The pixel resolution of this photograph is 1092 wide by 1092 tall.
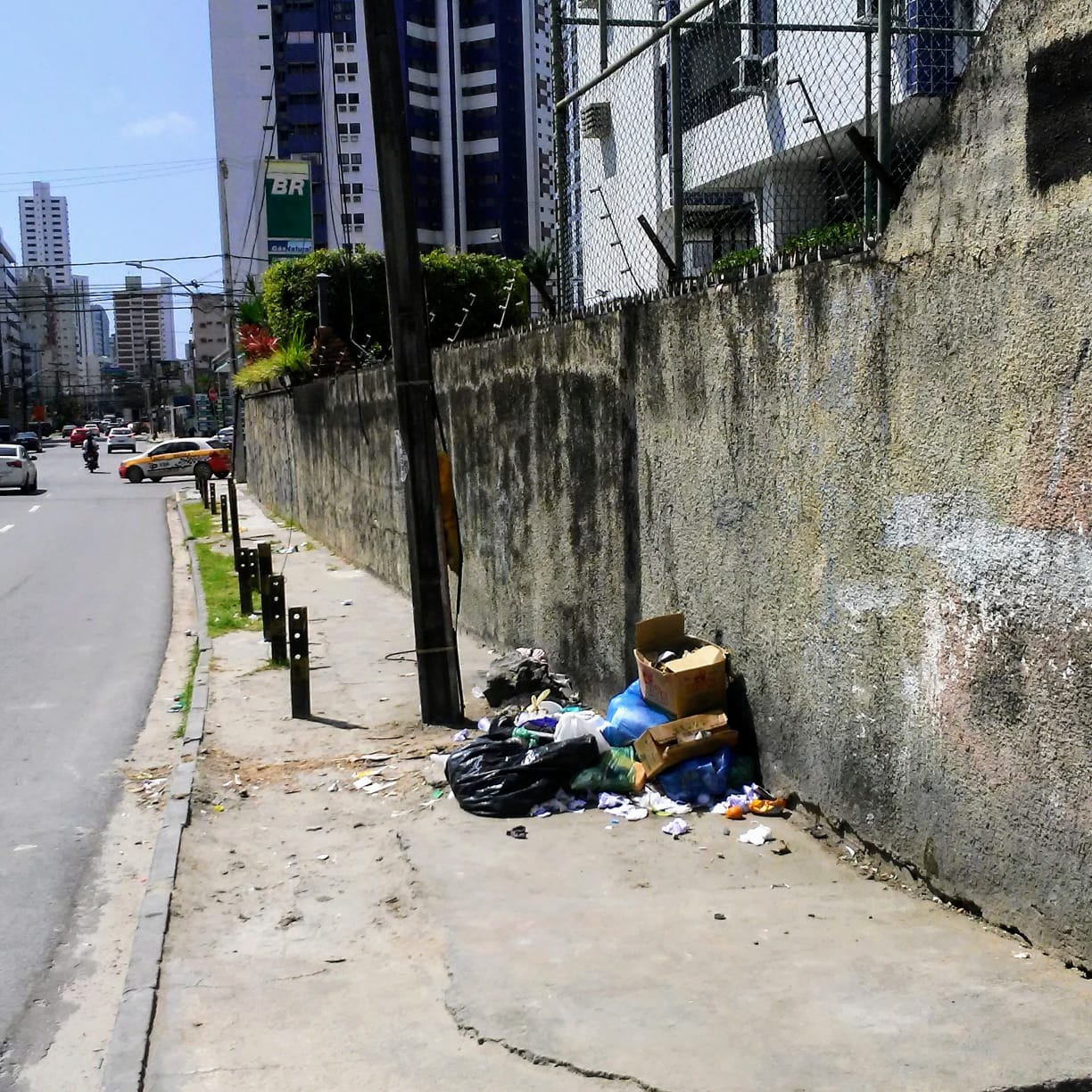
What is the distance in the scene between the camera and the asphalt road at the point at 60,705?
5.50 meters

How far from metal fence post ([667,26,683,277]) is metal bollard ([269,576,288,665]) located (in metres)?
4.76

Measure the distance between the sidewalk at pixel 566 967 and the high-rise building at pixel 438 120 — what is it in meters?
85.4

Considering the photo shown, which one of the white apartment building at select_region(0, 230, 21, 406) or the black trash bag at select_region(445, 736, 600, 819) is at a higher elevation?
the white apartment building at select_region(0, 230, 21, 406)

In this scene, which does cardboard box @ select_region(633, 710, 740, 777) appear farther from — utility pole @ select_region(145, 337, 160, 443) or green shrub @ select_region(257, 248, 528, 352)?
utility pole @ select_region(145, 337, 160, 443)

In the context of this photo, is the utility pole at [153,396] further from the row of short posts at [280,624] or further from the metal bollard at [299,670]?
the metal bollard at [299,670]

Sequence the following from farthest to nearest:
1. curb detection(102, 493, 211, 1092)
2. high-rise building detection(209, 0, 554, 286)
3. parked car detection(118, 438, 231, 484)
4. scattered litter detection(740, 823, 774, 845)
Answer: high-rise building detection(209, 0, 554, 286) → parked car detection(118, 438, 231, 484) → scattered litter detection(740, 823, 774, 845) → curb detection(102, 493, 211, 1092)

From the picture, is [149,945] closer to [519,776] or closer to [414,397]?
[519,776]

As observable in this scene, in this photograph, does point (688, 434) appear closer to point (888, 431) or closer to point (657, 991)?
point (888, 431)

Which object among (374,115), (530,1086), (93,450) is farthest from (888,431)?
(93,450)

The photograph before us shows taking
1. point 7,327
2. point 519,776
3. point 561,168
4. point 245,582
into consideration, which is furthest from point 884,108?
point 7,327

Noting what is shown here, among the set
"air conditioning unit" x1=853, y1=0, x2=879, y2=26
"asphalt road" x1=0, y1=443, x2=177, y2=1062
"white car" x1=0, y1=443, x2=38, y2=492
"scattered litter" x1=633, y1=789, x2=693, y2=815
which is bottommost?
"asphalt road" x1=0, y1=443, x2=177, y2=1062

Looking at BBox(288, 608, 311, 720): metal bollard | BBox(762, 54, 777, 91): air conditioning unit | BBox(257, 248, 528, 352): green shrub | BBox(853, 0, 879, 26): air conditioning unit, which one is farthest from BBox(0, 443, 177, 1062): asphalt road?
BBox(257, 248, 528, 352): green shrub

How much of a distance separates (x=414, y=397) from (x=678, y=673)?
2933 mm

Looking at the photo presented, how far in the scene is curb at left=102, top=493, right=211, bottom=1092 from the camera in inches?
152
